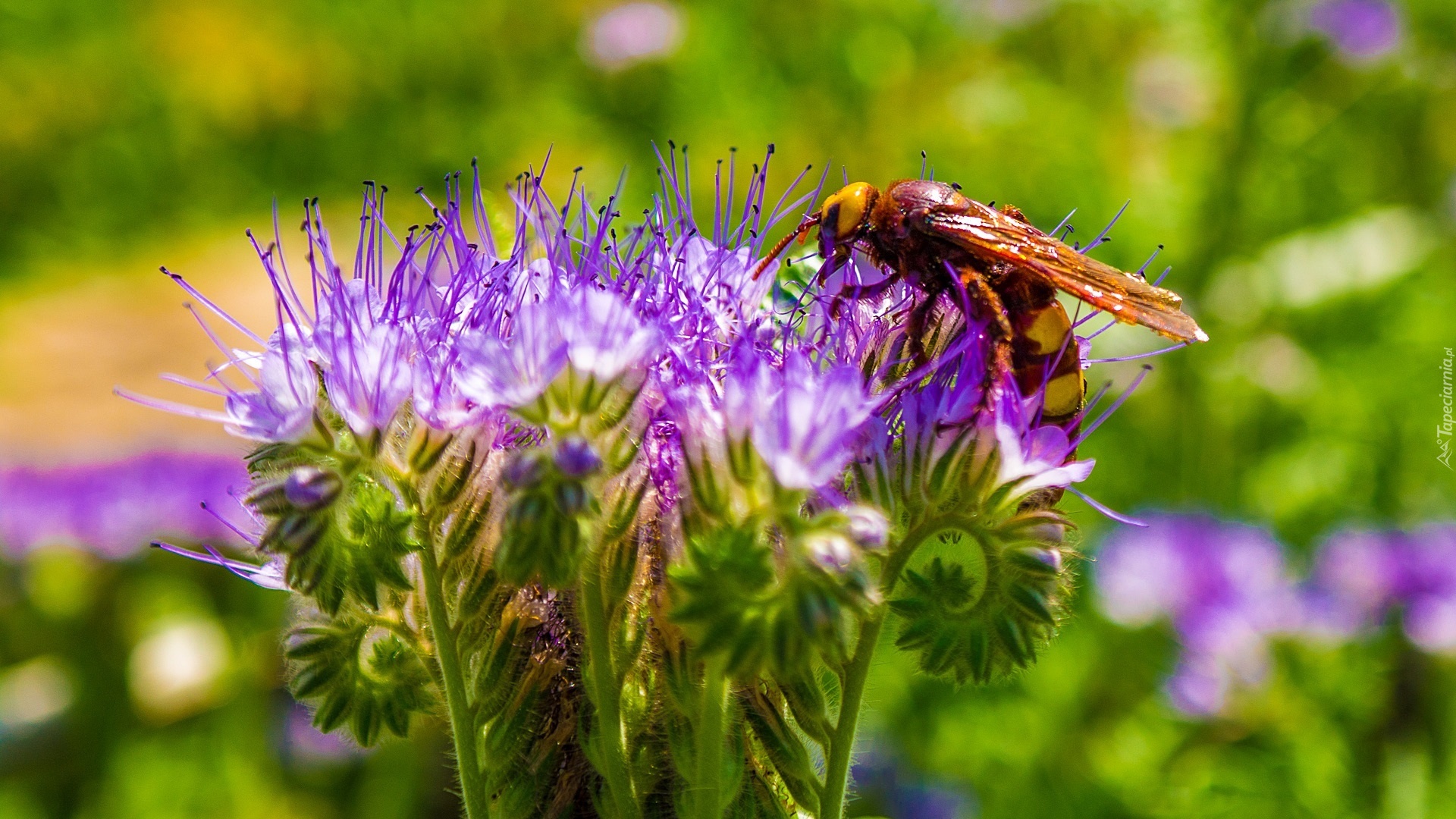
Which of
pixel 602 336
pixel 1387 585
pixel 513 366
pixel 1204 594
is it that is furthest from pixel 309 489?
pixel 1387 585

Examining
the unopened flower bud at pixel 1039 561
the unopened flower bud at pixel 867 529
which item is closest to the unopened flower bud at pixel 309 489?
the unopened flower bud at pixel 867 529

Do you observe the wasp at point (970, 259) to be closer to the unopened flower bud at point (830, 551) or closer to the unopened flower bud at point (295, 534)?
the unopened flower bud at point (830, 551)

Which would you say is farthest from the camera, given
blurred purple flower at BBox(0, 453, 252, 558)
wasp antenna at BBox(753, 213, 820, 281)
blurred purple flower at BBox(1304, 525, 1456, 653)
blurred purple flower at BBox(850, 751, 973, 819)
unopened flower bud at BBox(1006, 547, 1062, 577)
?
blurred purple flower at BBox(0, 453, 252, 558)

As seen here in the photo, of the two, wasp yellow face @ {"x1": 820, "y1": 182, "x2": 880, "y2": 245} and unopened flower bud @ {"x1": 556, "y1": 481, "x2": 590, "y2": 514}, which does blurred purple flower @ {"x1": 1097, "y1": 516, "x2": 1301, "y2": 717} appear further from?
unopened flower bud @ {"x1": 556, "y1": 481, "x2": 590, "y2": 514}

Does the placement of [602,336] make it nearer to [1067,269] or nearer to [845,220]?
[845,220]

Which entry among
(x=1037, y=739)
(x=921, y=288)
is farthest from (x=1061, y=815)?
(x=921, y=288)

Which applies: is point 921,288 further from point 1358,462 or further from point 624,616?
point 1358,462

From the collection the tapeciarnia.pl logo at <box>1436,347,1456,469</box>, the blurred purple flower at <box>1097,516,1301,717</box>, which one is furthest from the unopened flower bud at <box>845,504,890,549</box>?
the tapeciarnia.pl logo at <box>1436,347,1456,469</box>
